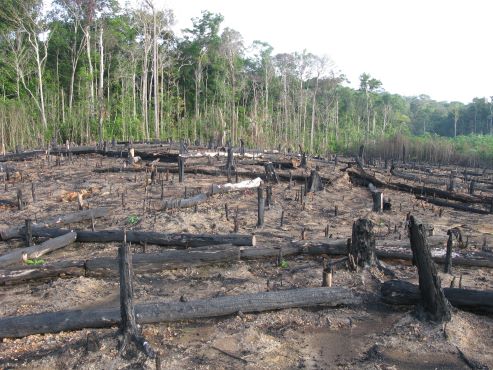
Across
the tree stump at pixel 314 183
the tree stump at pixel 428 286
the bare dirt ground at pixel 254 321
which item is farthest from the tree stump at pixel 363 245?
A: the tree stump at pixel 314 183

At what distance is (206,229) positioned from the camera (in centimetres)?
837

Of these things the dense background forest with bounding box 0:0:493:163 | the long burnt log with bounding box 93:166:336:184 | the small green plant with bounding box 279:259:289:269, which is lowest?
the small green plant with bounding box 279:259:289:269

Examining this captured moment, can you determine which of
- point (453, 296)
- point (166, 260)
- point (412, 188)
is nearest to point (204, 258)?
point (166, 260)

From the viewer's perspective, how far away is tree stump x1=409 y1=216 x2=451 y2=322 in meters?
4.68

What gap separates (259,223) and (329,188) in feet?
17.7

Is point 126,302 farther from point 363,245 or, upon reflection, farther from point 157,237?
point 363,245

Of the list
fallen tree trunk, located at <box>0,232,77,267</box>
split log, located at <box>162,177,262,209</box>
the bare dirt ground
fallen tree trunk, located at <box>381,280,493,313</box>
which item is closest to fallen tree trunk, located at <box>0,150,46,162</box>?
the bare dirt ground

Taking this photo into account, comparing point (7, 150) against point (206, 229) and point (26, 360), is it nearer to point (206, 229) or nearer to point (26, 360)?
point (206, 229)

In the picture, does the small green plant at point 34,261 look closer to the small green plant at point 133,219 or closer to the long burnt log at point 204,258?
the long burnt log at point 204,258

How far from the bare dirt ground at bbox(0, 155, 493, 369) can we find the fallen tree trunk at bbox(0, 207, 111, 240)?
172 millimetres

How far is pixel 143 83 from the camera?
1212 inches

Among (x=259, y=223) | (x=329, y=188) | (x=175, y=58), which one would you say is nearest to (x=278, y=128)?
(x=175, y=58)

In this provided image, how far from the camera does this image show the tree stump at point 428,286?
4.68 meters

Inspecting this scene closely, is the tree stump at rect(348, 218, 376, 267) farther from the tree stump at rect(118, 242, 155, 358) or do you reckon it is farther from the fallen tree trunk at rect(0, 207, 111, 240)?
the fallen tree trunk at rect(0, 207, 111, 240)
